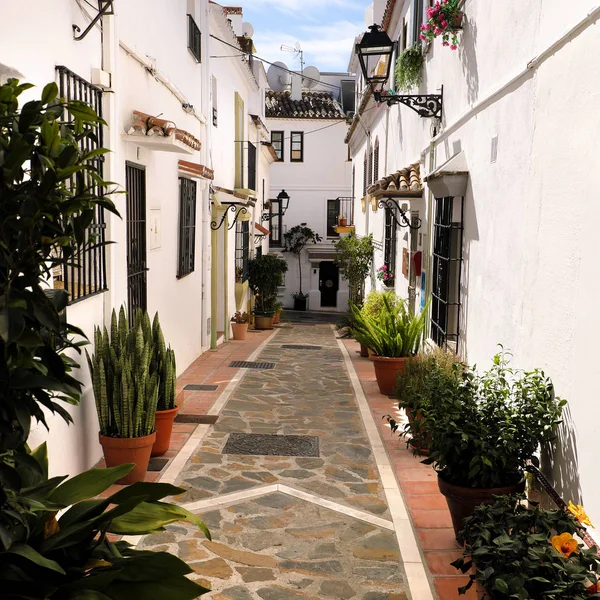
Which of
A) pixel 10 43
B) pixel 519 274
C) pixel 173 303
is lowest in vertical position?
pixel 173 303

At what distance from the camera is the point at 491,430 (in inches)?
179

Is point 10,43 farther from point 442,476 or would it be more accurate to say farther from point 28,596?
point 442,476

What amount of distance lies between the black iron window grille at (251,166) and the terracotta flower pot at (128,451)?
15.0 m

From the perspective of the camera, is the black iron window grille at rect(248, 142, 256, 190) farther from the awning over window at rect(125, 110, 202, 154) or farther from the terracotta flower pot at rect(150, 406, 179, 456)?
the terracotta flower pot at rect(150, 406, 179, 456)

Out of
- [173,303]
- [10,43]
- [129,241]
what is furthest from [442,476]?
[173,303]

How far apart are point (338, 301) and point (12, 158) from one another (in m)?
31.9

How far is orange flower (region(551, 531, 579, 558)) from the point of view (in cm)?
322

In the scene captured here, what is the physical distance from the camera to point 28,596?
9.64 ft

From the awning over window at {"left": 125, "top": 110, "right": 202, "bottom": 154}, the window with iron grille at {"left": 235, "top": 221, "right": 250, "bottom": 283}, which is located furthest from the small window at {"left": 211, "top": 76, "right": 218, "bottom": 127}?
the awning over window at {"left": 125, "top": 110, "right": 202, "bottom": 154}

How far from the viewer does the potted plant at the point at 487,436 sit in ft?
14.4

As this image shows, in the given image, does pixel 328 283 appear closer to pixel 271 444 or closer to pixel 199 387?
pixel 199 387

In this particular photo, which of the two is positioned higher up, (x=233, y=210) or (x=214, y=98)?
(x=214, y=98)

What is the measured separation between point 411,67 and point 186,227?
163 inches

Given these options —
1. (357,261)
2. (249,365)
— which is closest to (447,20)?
(249,365)
